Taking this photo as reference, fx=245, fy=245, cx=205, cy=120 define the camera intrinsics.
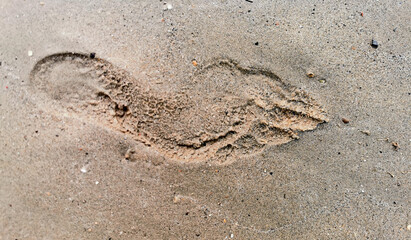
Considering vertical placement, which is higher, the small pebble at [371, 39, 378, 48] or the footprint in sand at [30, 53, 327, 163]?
the small pebble at [371, 39, 378, 48]

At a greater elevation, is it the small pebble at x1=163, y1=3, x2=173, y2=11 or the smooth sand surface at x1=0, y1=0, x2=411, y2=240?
the small pebble at x1=163, y1=3, x2=173, y2=11

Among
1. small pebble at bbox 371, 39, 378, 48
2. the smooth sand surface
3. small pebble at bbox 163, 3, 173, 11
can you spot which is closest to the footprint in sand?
the smooth sand surface

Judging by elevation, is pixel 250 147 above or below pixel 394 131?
below

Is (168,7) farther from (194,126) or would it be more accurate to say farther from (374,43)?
(374,43)

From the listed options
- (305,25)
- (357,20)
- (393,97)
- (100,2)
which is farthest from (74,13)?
(393,97)

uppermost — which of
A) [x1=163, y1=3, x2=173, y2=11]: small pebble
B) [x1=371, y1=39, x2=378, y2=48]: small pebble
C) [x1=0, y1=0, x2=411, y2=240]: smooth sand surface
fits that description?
[x1=163, y1=3, x2=173, y2=11]: small pebble

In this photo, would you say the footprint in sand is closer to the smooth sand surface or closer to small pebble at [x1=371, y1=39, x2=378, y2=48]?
the smooth sand surface

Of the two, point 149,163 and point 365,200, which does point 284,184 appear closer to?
point 365,200

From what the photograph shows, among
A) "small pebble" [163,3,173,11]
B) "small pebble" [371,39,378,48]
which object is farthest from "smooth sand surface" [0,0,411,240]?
"small pebble" [371,39,378,48]
